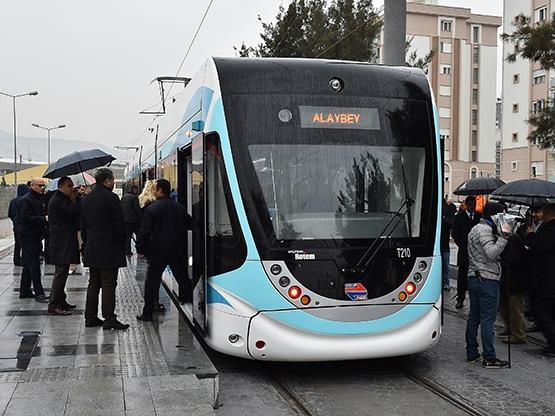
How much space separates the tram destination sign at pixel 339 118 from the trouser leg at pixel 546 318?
2956 millimetres

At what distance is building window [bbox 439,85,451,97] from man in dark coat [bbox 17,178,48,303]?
68.6 m

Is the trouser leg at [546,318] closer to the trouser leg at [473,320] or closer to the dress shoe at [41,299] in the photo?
the trouser leg at [473,320]

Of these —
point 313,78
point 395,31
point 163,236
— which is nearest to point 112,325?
point 163,236

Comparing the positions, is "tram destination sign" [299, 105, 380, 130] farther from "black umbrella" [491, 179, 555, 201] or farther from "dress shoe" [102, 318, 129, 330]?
"dress shoe" [102, 318, 129, 330]

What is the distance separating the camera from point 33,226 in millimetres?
10133

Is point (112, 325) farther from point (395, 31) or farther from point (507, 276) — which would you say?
point (395, 31)

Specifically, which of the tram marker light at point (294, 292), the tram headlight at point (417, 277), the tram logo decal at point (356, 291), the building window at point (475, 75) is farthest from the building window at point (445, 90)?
the tram marker light at point (294, 292)

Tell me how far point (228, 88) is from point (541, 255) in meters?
4.08

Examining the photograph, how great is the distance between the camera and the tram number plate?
693cm

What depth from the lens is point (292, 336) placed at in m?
6.64

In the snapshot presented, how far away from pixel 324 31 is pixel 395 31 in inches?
296

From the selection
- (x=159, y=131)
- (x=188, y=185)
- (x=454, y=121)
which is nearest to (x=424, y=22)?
(x=454, y=121)

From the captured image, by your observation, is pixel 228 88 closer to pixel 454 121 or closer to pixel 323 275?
pixel 323 275

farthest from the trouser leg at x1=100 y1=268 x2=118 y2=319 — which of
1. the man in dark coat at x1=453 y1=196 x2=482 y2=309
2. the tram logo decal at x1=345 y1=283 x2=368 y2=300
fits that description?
the man in dark coat at x1=453 y1=196 x2=482 y2=309
